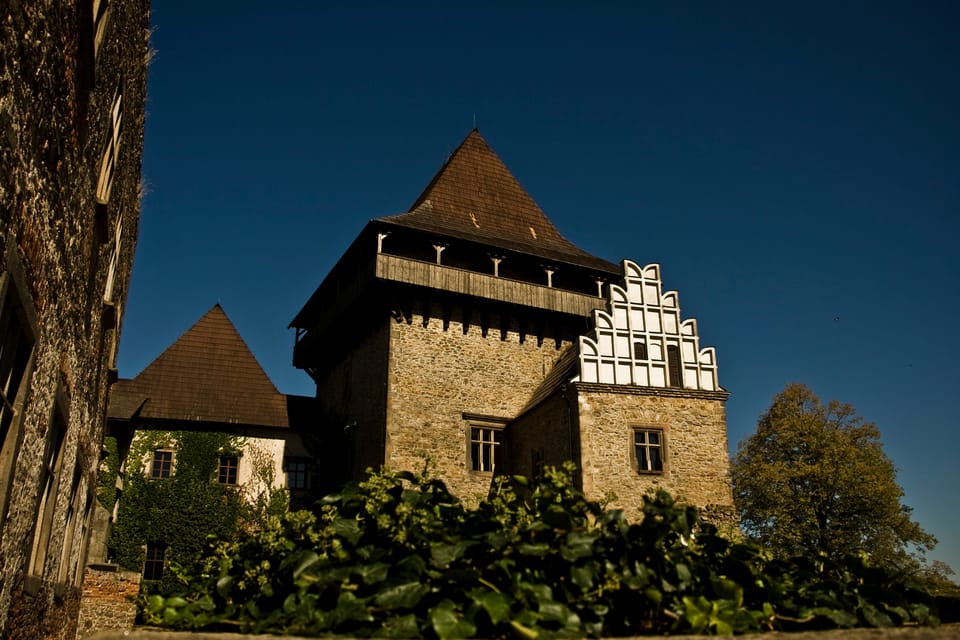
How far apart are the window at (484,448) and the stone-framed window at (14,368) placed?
1589 centimetres

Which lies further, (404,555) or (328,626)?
(404,555)

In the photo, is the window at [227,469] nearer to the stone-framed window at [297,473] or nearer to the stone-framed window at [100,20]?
the stone-framed window at [297,473]

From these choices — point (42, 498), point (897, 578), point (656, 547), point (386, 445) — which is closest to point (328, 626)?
point (656, 547)

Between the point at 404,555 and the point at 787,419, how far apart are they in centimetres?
3127

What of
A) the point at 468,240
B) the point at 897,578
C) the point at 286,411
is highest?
the point at 468,240

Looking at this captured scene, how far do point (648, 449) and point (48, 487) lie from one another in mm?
12858

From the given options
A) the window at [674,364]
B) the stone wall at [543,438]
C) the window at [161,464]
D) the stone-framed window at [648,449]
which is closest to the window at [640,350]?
the window at [674,364]

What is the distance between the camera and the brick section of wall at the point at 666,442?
16656 mm

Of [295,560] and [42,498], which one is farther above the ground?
[42,498]

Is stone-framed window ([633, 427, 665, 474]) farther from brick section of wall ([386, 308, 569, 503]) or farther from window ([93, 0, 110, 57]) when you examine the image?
window ([93, 0, 110, 57])

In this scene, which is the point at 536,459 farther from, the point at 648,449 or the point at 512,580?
the point at 512,580

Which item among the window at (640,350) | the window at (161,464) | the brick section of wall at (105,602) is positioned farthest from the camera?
the window at (161,464)

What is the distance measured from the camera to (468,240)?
21.9 metres

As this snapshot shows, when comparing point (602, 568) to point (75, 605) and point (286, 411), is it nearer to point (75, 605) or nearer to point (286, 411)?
point (75, 605)
